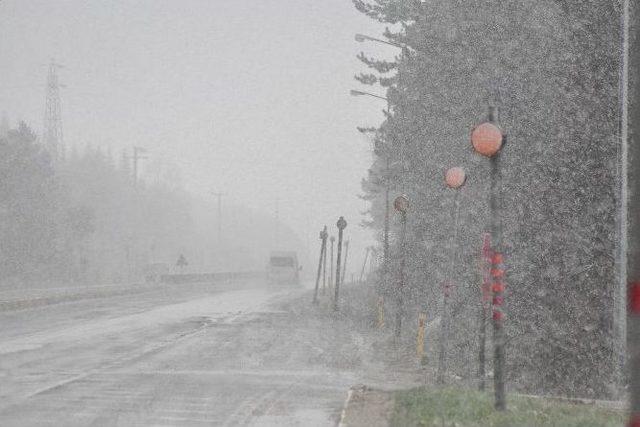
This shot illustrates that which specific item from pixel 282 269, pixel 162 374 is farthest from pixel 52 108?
pixel 162 374

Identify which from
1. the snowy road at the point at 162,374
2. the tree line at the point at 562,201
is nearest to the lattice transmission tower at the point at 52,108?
the snowy road at the point at 162,374

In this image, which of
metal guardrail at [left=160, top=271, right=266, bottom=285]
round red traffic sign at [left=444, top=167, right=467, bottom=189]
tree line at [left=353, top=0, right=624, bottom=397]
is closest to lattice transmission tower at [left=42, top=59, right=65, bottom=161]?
metal guardrail at [left=160, top=271, right=266, bottom=285]

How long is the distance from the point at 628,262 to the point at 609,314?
124 cm

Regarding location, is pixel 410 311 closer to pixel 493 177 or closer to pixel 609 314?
pixel 609 314

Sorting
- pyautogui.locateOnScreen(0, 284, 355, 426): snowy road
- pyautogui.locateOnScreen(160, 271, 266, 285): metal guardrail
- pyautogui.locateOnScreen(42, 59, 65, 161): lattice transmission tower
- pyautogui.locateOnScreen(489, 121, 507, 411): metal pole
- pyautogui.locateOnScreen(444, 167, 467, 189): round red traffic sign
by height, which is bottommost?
pyautogui.locateOnScreen(160, 271, 266, 285): metal guardrail

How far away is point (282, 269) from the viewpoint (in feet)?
Result: 211

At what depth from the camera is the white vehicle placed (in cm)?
6388

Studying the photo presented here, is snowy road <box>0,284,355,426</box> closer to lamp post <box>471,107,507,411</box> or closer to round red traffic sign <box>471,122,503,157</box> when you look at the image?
lamp post <box>471,107,507,411</box>

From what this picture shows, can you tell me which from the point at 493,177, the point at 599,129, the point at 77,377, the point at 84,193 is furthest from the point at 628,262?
the point at 84,193

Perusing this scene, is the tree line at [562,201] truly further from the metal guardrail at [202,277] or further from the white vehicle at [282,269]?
the white vehicle at [282,269]

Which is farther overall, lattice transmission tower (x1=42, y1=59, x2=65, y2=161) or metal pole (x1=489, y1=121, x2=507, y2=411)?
lattice transmission tower (x1=42, y1=59, x2=65, y2=161)

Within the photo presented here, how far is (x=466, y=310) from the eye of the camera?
2112 cm

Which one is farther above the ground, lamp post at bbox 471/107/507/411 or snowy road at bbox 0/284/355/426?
lamp post at bbox 471/107/507/411

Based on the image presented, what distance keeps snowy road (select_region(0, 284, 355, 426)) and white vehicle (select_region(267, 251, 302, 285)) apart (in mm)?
39212
